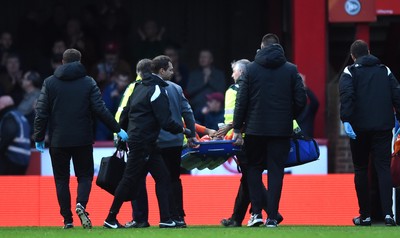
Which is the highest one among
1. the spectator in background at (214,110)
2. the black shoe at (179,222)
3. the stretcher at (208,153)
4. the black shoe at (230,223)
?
the stretcher at (208,153)

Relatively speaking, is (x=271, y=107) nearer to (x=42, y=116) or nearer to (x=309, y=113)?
(x=42, y=116)

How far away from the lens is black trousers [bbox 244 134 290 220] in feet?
48.8

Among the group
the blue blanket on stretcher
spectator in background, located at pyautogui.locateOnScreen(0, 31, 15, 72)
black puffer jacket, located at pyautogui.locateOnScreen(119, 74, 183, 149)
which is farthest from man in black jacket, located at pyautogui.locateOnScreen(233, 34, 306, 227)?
spectator in background, located at pyautogui.locateOnScreen(0, 31, 15, 72)

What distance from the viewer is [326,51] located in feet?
69.6

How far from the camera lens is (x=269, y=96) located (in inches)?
584

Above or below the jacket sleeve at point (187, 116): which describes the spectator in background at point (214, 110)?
below

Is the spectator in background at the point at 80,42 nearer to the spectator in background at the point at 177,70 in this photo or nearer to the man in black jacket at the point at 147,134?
the spectator in background at the point at 177,70

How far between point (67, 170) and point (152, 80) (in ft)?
4.39

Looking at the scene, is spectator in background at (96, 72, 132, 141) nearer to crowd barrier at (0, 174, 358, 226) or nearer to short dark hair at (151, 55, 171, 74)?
crowd barrier at (0, 174, 358, 226)

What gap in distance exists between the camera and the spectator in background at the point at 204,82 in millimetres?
22141

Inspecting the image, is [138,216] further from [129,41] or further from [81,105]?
[129,41]

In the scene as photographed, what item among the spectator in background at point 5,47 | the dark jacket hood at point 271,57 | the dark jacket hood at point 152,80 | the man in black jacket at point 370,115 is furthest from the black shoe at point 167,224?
the spectator in background at point 5,47

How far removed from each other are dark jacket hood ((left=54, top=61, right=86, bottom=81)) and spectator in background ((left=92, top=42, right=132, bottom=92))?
267 inches

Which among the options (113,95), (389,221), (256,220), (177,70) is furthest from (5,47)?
(389,221)
